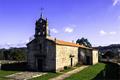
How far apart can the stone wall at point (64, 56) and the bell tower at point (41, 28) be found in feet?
10.0

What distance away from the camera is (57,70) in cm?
3853

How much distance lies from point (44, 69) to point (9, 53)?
3813 centimetres

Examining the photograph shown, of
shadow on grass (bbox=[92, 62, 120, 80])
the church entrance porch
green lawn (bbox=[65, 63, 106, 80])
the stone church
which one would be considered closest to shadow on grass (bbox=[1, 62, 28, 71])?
the stone church

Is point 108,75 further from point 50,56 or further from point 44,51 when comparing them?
point 44,51

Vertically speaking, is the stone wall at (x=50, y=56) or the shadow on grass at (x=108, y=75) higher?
the stone wall at (x=50, y=56)

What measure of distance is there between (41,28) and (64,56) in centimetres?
692

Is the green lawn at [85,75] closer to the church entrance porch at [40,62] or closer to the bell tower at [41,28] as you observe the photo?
the church entrance porch at [40,62]

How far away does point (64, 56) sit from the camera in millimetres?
43469

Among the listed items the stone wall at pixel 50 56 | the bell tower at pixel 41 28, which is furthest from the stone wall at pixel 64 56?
the bell tower at pixel 41 28

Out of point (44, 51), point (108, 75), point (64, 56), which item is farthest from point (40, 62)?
point (108, 75)

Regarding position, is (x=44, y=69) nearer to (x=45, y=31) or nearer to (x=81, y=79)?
(x=45, y=31)

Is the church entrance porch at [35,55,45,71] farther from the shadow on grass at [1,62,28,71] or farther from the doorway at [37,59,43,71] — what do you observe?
the shadow on grass at [1,62,28,71]

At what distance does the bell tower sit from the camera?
1561 inches

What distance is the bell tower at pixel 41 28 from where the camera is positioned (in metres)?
39.7
